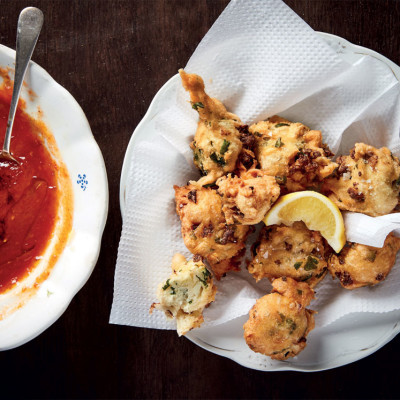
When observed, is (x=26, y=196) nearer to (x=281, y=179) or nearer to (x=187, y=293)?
(x=187, y=293)

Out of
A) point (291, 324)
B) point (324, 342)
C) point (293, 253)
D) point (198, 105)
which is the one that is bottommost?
point (324, 342)

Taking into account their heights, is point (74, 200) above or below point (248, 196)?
below

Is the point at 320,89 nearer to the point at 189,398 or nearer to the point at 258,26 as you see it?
the point at 258,26

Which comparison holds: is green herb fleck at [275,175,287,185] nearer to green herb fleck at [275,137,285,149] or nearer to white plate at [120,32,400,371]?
green herb fleck at [275,137,285,149]

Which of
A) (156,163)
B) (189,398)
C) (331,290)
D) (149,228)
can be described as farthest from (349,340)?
(156,163)

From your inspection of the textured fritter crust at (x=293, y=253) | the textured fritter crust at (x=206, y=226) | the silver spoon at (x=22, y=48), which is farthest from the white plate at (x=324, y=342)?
the silver spoon at (x=22, y=48)

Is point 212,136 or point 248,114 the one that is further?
point 248,114

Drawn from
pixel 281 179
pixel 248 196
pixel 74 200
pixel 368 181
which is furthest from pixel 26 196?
pixel 368 181

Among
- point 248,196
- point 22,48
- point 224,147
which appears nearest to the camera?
point 248,196
